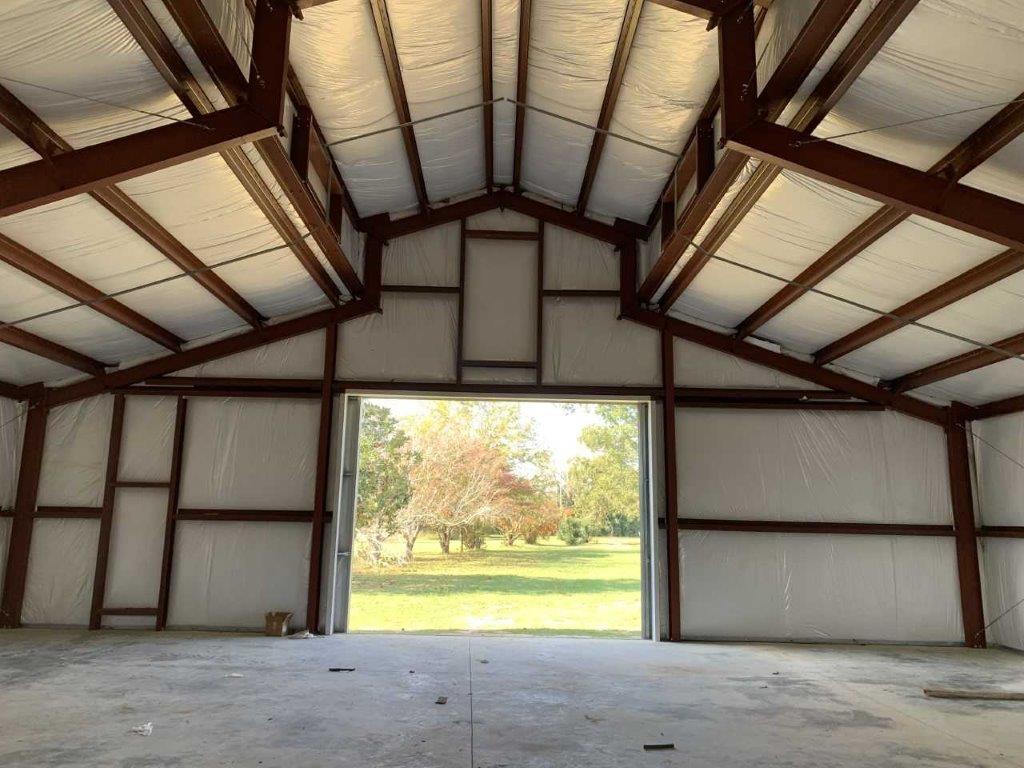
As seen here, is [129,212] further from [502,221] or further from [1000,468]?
[1000,468]

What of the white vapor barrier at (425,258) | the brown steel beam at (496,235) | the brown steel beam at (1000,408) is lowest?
the brown steel beam at (1000,408)

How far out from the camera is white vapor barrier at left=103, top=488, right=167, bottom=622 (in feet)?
27.0

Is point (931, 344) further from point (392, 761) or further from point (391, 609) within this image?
point (391, 609)

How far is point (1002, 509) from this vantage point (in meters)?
8.09

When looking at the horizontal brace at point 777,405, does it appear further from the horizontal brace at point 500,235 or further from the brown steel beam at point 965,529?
the horizontal brace at point 500,235

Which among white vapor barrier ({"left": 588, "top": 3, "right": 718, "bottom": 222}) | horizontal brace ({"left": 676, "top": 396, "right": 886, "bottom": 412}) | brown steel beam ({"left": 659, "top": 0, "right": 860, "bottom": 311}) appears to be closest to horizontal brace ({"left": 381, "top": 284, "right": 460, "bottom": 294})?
white vapor barrier ({"left": 588, "top": 3, "right": 718, "bottom": 222})

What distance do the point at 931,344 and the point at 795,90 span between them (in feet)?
13.6

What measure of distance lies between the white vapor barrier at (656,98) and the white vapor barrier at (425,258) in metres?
2.08

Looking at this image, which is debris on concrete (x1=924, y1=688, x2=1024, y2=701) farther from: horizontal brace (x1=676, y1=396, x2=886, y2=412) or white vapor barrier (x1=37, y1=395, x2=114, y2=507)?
white vapor barrier (x1=37, y1=395, x2=114, y2=507)

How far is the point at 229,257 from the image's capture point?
7.04 meters

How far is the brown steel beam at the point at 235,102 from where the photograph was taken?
13.7ft

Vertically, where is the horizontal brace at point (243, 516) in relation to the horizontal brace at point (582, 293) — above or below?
below

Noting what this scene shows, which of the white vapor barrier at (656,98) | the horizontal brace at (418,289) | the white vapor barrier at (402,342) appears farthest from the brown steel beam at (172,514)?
the white vapor barrier at (656,98)

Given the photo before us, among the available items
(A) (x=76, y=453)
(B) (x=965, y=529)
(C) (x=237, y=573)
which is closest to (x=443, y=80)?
(C) (x=237, y=573)
